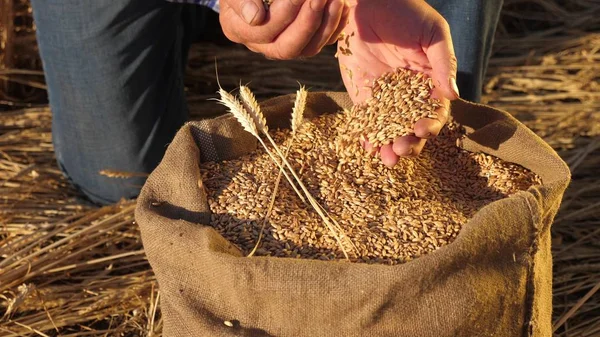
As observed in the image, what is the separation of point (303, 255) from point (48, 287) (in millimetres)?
926

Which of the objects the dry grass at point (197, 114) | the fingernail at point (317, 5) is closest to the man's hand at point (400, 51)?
the fingernail at point (317, 5)

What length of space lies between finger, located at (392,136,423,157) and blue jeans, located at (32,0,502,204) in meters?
0.70

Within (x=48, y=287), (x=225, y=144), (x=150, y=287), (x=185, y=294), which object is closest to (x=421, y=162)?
(x=225, y=144)

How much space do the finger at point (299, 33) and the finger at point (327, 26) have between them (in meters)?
0.01

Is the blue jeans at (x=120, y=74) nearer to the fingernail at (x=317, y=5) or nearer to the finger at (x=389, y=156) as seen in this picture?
the finger at (x=389, y=156)

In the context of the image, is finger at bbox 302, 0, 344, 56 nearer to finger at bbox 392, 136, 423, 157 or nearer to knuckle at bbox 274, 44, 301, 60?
knuckle at bbox 274, 44, 301, 60

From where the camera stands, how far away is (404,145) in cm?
121

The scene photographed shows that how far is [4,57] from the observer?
2.43m

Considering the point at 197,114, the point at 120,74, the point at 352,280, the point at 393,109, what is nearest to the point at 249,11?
the point at 393,109

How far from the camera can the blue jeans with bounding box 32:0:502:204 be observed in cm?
187

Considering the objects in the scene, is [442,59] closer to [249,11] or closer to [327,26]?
[327,26]

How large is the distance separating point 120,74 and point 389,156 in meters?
1.03

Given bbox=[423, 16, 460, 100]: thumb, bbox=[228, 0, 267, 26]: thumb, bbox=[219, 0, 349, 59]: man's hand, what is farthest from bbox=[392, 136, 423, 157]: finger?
bbox=[228, 0, 267, 26]: thumb

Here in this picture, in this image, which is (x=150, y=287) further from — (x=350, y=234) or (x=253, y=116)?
(x=350, y=234)
